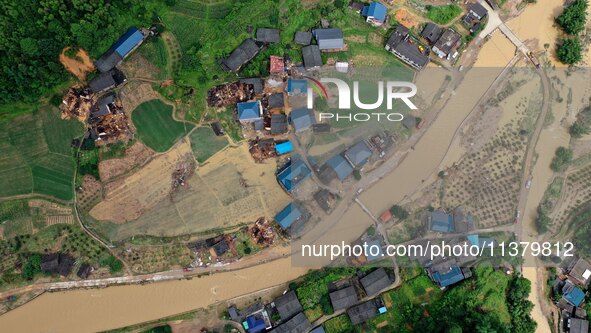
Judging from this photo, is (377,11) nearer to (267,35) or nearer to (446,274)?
(267,35)

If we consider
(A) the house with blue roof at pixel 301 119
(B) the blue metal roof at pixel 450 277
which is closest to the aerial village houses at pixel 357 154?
(A) the house with blue roof at pixel 301 119

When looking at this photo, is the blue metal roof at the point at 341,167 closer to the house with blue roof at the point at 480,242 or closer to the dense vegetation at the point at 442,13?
the house with blue roof at the point at 480,242

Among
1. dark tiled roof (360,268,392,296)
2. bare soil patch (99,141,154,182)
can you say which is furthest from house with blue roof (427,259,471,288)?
bare soil patch (99,141,154,182)

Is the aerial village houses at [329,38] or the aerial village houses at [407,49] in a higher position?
the aerial village houses at [329,38]

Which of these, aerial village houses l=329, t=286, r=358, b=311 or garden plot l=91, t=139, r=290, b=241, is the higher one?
garden plot l=91, t=139, r=290, b=241

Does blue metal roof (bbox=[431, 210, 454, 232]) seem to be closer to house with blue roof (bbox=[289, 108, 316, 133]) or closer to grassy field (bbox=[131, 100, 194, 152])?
house with blue roof (bbox=[289, 108, 316, 133])

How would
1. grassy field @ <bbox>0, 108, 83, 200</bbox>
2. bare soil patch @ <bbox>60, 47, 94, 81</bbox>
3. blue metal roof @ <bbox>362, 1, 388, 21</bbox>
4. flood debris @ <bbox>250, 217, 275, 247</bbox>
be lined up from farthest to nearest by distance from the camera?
blue metal roof @ <bbox>362, 1, 388, 21</bbox>, grassy field @ <bbox>0, 108, 83, 200</bbox>, bare soil patch @ <bbox>60, 47, 94, 81</bbox>, flood debris @ <bbox>250, 217, 275, 247</bbox>

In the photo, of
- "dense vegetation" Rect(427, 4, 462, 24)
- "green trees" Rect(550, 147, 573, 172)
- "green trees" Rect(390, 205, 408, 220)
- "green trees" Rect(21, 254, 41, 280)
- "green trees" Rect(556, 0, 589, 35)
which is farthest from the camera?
"dense vegetation" Rect(427, 4, 462, 24)

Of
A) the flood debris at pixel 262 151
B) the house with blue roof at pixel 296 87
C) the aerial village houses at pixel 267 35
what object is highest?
the aerial village houses at pixel 267 35
